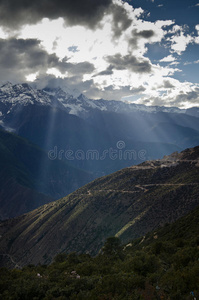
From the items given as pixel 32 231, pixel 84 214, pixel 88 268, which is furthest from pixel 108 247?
pixel 32 231

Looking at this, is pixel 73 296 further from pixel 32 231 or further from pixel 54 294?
pixel 32 231

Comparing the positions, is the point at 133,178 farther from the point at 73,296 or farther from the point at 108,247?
the point at 73,296

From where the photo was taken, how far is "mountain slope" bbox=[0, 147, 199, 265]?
128m

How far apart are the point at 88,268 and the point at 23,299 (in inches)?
625

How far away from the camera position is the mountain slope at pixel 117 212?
419 ft

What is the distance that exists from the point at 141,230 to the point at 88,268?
85.8 m

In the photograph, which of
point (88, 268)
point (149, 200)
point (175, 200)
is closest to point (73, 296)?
point (88, 268)

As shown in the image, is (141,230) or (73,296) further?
(141,230)

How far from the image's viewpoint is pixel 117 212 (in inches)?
6117

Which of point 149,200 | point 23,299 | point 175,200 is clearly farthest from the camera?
point 149,200

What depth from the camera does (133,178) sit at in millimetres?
181500

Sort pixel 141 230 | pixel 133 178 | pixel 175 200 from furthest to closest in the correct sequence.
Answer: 1. pixel 133 178
2. pixel 175 200
3. pixel 141 230

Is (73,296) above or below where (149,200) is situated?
above

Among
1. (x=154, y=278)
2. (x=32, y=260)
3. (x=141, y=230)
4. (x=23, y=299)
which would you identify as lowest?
(x=32, y=260)
